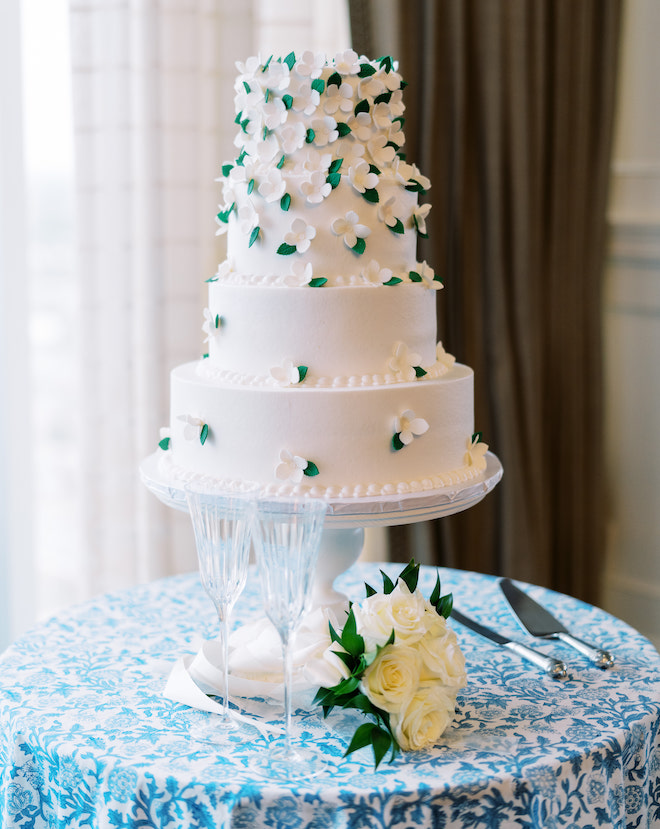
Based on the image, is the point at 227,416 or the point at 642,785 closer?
the point at 642,785

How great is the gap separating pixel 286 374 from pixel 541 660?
1.93 ft

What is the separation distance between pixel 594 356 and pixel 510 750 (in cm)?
190

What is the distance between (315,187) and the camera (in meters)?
1.53

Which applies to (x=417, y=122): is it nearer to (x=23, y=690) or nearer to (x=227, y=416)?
(x=227, y=416)

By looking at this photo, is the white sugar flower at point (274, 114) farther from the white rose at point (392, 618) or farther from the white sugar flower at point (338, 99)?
the white rose at point (392, 618)

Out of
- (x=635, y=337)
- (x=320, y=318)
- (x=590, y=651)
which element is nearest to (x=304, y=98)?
(x=320, y=318)

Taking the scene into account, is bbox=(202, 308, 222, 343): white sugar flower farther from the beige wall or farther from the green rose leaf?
the beige wall

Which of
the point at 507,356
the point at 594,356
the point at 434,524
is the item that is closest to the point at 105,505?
the point at 434,524

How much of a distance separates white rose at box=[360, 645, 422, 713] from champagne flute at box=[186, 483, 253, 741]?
196 millimetres

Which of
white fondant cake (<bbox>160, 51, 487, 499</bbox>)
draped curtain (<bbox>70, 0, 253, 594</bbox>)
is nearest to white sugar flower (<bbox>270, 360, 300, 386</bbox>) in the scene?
white fondant cake (<bbox>160, 51, 487, 499</bbox>)

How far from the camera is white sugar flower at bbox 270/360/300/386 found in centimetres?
150

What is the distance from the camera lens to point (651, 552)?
118 inches

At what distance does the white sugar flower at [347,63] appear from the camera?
1551 millimetres

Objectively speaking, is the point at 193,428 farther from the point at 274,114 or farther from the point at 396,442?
the point at 274,114
